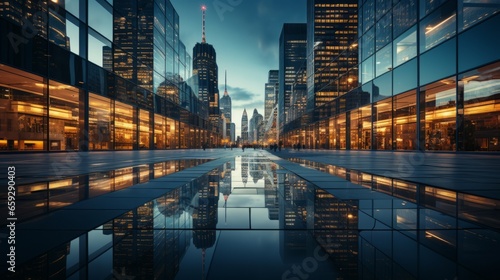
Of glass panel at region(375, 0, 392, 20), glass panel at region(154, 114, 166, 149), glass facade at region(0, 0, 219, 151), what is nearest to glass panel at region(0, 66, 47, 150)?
glass facade at region(0, 0, 219, 151)

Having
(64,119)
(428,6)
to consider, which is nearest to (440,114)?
(428,6)

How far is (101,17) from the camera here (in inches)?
1023

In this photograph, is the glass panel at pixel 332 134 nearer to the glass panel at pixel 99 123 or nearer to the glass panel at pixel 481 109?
the glass panel at pixel 481 109

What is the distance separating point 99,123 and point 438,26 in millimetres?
33500

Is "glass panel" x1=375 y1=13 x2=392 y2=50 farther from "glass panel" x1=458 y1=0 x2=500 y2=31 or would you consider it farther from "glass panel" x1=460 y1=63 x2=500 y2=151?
"glass panel" x1=460 y1=63 x2=500 y2=151

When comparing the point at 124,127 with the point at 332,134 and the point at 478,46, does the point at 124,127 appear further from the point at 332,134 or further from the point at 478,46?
the point at 478,46

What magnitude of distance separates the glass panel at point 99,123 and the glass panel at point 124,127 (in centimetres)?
116

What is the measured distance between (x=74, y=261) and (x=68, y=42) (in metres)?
25.5

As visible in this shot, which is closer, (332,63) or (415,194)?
(415,194)

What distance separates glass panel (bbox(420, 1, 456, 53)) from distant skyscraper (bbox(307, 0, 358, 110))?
549 inches

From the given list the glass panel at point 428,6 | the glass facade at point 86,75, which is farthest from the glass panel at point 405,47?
the glass facade at point 86,75

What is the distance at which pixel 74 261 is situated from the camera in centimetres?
191

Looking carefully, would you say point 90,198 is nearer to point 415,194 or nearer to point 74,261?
point 74,261

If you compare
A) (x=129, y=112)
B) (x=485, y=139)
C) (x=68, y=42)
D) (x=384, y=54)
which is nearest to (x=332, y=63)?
(x=384, y=54)
